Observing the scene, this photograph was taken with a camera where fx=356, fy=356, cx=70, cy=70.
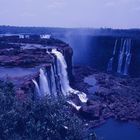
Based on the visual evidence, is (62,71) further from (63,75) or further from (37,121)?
(37,121)

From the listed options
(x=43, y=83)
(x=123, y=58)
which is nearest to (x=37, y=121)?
(x=43, y=83)

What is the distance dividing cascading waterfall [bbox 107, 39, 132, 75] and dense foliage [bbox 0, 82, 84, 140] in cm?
3864

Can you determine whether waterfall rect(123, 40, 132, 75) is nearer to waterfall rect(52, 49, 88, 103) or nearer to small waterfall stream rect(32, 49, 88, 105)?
small waterfall stream rect(32, 49, 88, 105)

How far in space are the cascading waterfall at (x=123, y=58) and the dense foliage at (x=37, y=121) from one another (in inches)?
1521

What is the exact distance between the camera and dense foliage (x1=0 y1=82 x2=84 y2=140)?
1177 cm

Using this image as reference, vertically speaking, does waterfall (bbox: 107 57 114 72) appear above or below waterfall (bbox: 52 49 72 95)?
below

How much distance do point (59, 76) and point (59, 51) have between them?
4.73m

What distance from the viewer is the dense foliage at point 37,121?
38.6 feet

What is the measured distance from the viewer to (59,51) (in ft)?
119

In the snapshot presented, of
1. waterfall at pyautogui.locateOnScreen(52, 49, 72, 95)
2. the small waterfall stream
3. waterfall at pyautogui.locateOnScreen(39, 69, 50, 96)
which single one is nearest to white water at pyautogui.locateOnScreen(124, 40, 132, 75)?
the small waterfall stream

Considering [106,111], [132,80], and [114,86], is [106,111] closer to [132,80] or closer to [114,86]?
[114,86]

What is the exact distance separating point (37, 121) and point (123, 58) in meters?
41.1

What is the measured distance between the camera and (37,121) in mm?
12461

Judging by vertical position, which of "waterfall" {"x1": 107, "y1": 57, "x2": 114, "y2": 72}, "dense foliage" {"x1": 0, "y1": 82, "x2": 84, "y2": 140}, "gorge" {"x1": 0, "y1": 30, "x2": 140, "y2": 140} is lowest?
"waterfall" {"x1": 107, "y1": 57, "x2": 114, "y2": 72}
